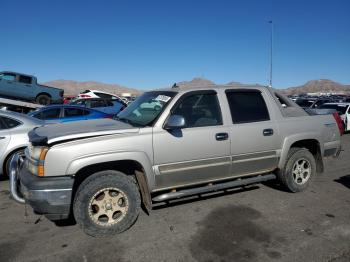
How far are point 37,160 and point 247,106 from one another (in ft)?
10.0

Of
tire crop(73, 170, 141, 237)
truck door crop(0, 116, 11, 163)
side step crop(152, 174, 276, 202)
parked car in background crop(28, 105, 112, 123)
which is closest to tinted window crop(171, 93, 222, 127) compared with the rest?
side step crop(152, 174, 276, 202)

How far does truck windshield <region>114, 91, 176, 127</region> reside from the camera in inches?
170

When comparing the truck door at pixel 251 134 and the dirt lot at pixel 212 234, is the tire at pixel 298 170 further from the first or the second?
the truck door at pixel 251 134

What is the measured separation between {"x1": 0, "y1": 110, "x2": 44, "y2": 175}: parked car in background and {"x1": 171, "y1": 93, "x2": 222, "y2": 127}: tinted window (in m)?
3.44

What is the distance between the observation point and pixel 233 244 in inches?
145

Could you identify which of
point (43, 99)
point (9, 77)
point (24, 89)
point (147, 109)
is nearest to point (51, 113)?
point (147, 109)

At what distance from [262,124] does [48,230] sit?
11.1ft

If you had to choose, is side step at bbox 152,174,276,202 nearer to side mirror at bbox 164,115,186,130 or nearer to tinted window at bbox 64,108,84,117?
side mirror at bbox 164,115,186,130

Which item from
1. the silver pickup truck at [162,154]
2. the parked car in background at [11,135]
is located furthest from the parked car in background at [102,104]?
the silver pickup truck at [162,154]

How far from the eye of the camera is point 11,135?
6.31 meters

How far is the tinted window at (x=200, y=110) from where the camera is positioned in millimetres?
4398

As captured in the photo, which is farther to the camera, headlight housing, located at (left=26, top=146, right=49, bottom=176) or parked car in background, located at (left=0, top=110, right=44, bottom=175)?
parked car in background, located at (left=0, top=110, right=44, bottom=175)

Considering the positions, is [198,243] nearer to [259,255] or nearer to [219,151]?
[259,255]

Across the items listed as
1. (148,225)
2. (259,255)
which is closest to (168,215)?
(148,225)
